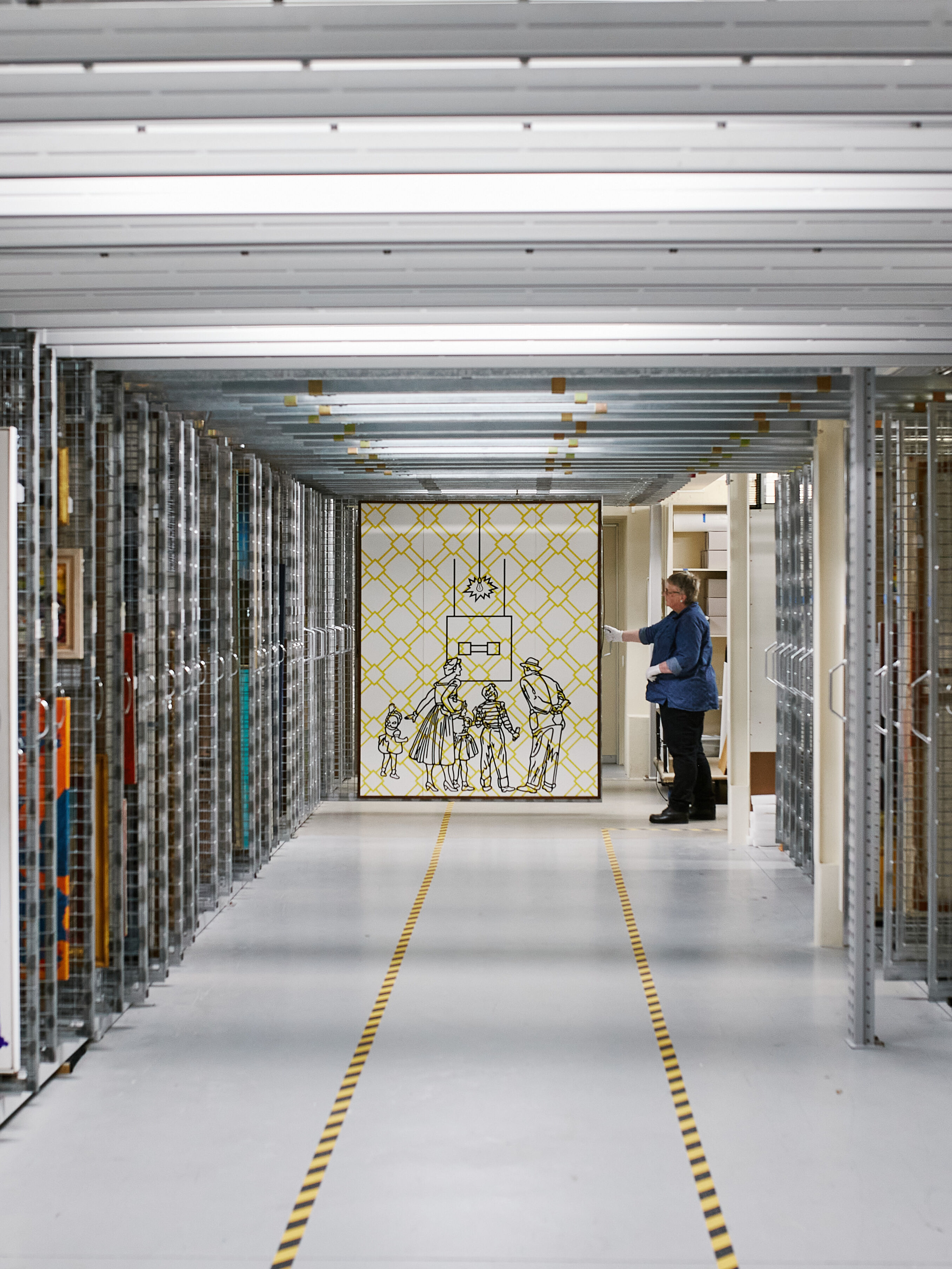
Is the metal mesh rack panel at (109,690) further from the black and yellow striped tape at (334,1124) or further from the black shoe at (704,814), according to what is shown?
the black shoe at (704,814)

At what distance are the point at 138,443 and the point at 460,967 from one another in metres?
2.84

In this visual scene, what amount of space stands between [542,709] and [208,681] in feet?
12.8

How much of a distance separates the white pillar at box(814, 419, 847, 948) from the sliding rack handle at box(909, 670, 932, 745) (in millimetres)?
856

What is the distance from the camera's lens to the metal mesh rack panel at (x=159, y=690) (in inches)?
224

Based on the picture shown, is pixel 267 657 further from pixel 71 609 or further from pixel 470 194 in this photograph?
pixel 470 194

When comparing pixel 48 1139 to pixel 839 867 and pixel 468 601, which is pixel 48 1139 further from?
pixel 468 601

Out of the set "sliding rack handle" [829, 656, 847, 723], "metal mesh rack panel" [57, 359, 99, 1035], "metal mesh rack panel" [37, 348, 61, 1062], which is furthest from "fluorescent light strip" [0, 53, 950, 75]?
"sliding rack handle" [829, 656, 847, 723]

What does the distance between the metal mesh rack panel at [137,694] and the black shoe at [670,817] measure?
18.2 ft

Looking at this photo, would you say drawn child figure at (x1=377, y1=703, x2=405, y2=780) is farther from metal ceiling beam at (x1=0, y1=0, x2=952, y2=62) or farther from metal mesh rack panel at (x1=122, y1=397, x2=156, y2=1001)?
metal ceiling beam at (x1=0, y1=0, x2=952, y2=62)

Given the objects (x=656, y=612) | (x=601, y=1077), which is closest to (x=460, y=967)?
(x=601, y=1077)

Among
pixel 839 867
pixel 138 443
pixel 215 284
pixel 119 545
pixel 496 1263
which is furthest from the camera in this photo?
pixel 839 867

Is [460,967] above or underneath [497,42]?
underneath

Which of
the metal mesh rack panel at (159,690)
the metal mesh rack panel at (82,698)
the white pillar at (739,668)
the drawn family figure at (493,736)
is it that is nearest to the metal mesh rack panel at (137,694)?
the metal mesh rack panel at (159,690)

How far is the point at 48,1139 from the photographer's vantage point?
4.02 metres
